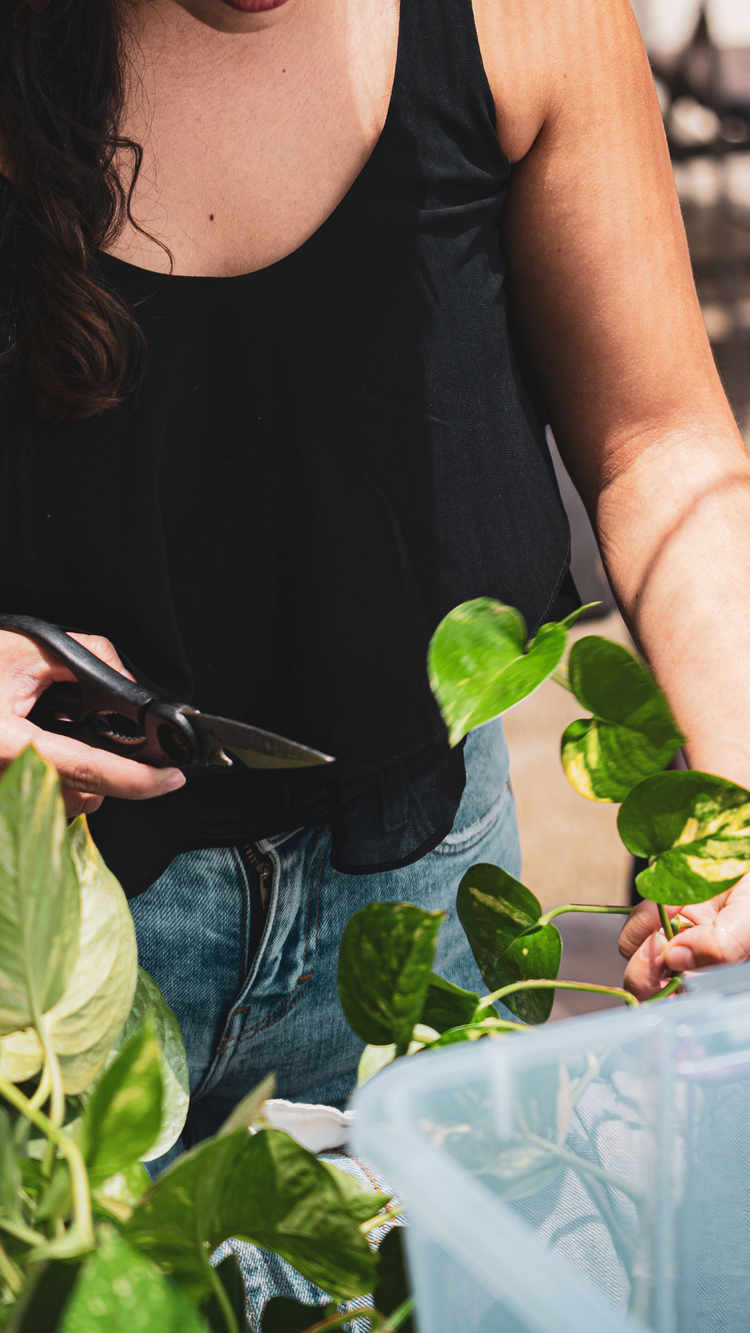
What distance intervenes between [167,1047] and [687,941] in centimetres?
13

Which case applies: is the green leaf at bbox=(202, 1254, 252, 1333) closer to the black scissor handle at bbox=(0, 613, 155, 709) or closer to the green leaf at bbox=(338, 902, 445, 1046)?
the green leaf at bbox=(338, 902, 445, 1046)

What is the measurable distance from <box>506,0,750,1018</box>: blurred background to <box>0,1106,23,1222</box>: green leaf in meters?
1.21

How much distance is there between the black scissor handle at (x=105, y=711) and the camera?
0.36m

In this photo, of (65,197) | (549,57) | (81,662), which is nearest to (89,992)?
(81,662)

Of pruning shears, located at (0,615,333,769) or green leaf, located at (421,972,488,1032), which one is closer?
green leaf, located at (421,972,488,1032)

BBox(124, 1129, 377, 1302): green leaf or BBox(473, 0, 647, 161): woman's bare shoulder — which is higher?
BBox(473, 0, 647, 161): woman's bare shoulder

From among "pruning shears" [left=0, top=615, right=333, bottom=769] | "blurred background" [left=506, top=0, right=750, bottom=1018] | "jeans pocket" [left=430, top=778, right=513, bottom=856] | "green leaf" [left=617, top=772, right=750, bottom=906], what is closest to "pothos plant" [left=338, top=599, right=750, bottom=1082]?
"green leaf" [left=617, top=772, right=750, bottom=906]

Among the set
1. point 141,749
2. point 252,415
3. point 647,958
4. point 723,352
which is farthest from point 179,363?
point 723,352

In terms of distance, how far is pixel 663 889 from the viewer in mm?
195

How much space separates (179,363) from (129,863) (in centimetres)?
24

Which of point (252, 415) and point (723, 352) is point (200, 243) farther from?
point (723, 352)

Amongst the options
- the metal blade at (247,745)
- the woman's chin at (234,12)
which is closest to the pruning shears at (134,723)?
the metal blade at (247,745)

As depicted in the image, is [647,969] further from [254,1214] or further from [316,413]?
[316,413]

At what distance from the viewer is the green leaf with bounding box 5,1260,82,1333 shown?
0.13m
